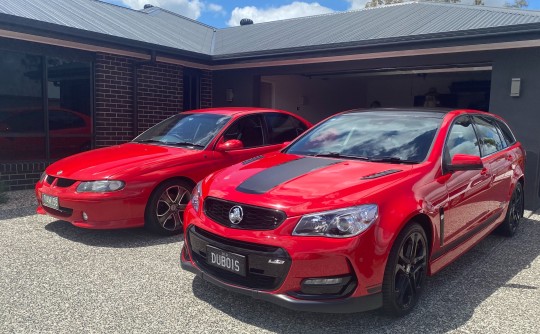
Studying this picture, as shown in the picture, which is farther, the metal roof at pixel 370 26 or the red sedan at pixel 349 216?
the metal roof at pixel 370 26

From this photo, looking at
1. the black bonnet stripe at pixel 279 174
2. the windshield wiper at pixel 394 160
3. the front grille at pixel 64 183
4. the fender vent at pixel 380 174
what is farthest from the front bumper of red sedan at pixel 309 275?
the front grille at pixel 64 183

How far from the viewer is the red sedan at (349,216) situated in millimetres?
2730

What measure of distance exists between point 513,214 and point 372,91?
45.4 ft

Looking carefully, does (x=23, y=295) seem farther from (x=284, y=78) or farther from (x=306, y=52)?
(x=284, y=78)

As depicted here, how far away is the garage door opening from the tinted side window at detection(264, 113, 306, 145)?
5470 mm

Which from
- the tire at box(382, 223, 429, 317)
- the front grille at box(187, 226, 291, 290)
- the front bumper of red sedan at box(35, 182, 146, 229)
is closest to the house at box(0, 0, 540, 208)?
the front bumper of red sedan at box(35, 182, 146, 229)

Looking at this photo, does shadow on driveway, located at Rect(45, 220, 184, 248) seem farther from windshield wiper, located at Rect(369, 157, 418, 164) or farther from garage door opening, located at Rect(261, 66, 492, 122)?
garage door opening, located at Rect(261, 66, 492, 122)

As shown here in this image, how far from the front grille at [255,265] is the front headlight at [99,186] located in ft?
5.99

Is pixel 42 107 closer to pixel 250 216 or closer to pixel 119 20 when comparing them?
pixel 119 20

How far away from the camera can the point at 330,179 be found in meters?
3.17

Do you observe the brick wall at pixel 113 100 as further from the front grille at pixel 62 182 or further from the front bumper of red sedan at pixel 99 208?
the front bumper of red sedan at pixel 99 208

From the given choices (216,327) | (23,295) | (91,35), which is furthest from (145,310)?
(91,35)

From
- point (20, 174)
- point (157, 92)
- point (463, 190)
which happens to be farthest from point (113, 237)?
point (157, 92)

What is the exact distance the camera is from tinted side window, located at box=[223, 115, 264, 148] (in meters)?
5.67
